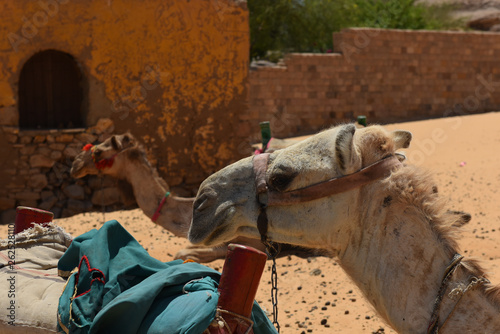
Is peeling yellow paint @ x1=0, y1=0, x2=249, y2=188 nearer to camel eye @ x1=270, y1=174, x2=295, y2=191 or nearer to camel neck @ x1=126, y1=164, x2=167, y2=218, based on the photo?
camel neck @ x1=126, y1=164, x2=167, y2=218

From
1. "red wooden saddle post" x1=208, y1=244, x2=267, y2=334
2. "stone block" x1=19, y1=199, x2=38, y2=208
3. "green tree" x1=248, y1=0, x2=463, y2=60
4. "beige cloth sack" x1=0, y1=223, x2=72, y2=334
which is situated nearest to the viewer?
"red wooden saddle post" x1=208, y1=244, x2=267, y2=334

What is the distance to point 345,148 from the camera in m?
2.65

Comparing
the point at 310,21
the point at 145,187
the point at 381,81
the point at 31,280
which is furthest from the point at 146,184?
the point at 310,21

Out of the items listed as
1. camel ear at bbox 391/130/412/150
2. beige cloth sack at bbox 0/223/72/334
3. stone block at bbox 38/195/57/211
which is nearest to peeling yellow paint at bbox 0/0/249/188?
stone block at bbox 38/195/57/211

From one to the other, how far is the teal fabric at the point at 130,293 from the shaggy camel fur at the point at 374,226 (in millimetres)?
228

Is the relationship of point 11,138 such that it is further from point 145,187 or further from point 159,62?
point 145,187

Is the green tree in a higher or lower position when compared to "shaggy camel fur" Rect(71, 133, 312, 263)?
higher

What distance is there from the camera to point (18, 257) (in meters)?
3.64

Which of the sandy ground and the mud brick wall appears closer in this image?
the sandy ground

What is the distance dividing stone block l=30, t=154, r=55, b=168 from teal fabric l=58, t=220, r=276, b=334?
7934 millimetres

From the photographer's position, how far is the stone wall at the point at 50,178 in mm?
10523

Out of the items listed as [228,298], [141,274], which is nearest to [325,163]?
[228,298]

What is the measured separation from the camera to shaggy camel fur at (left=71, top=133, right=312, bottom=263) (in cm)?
746

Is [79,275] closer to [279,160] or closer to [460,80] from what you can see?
[279,160]
